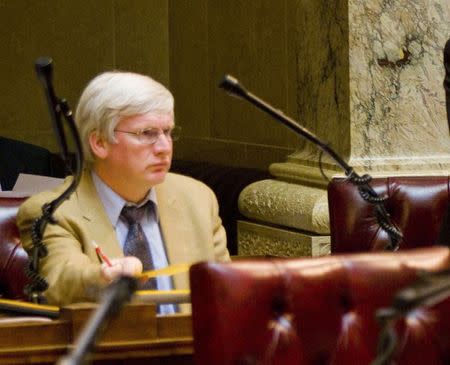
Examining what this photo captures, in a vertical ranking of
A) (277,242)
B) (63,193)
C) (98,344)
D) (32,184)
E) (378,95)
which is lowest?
(277,242)

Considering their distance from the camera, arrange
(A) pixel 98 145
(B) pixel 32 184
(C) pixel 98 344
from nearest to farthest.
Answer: (C) pixel 98 344
(A) pixel 98 145
(B) pixel 32 184

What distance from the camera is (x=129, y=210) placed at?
3.96 m

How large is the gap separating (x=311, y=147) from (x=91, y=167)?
7.68 feet

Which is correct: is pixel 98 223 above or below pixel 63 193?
below

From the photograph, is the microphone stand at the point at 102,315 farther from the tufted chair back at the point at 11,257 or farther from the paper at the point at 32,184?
the paper at the point at 32,184

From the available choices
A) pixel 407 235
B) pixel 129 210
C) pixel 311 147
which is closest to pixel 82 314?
pixel 129 210

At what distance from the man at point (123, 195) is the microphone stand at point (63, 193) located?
14 cm

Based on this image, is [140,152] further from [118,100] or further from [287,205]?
[287,205]

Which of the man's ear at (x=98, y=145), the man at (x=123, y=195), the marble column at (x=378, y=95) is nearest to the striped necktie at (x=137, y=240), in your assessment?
the man at (x=123, y=195)

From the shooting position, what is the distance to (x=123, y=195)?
396 cm

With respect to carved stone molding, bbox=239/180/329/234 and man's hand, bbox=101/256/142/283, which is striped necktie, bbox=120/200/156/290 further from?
carved stone molding, bbox=239/180/329/234

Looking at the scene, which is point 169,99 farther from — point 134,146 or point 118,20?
point 118,20

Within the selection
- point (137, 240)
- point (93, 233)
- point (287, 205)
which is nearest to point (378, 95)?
Result: point (287, 205)

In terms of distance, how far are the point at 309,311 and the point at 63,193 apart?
933 mm
